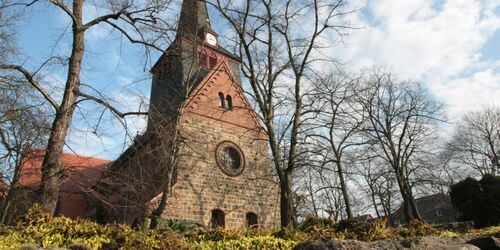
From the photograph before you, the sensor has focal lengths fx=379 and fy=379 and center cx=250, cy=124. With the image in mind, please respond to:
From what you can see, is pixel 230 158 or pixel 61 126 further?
pixel 230 158

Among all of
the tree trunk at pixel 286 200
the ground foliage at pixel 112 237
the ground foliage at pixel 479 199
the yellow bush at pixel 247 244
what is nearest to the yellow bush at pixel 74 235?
the ground foliage at pixel 112 237

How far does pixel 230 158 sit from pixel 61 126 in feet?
40.1

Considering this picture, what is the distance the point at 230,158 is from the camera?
1862cm

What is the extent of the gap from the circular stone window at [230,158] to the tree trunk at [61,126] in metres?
11.0

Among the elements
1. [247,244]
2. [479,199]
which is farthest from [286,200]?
[247,244]

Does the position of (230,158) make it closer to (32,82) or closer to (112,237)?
(32,82)

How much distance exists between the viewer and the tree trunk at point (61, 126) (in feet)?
20.7

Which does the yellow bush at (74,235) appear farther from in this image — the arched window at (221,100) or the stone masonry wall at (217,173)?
the arched window at (221,100)

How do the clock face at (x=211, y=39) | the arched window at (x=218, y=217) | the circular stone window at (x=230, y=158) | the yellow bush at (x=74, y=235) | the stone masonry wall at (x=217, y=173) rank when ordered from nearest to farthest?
the yellow bush at (x=74, y=235) < the stone masonry wall at (x=217, y=173) < the arched window at (x=218, y=217) < the circular stone window at (x=230, y=158) < the clock face at (x=211, y=39)

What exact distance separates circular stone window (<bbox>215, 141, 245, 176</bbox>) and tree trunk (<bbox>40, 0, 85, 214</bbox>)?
10969mm

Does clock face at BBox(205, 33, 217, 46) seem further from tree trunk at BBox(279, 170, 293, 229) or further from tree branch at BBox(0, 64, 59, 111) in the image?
tree branch at BBox(0, 64, 59, 111)

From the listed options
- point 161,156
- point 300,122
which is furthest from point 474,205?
point 161,156

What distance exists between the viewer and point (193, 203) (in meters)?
16.1

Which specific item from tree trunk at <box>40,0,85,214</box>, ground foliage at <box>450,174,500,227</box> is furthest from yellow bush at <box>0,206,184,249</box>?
ground foliage at <box>450,174,500,227</box>
